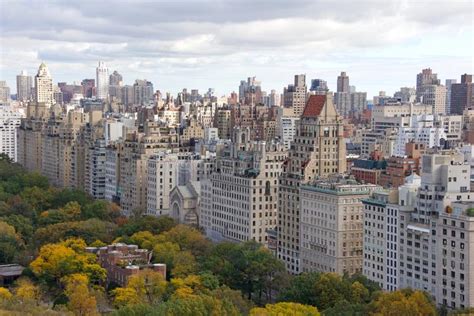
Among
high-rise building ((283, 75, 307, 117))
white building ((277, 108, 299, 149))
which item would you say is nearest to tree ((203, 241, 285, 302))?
white building ((277, 108, 299, 149))

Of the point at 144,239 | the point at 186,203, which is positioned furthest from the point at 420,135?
the point at 144,239

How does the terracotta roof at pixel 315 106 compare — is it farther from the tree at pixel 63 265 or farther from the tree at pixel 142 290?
the tree at pixel 63 265

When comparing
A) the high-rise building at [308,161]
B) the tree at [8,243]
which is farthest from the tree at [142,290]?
the tree at [8,243]

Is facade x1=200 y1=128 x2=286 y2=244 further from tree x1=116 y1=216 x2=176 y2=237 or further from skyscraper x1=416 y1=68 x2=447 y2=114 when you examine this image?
skyscraper x1=416 y1=68 x2=447 y2=114

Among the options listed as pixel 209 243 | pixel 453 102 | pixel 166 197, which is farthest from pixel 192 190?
pixel 453 102

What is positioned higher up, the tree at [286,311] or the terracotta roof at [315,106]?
the terracotta roof at [315,106]

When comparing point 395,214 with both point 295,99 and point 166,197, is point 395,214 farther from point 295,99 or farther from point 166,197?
point 295,99

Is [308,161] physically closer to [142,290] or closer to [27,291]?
[142,290]
